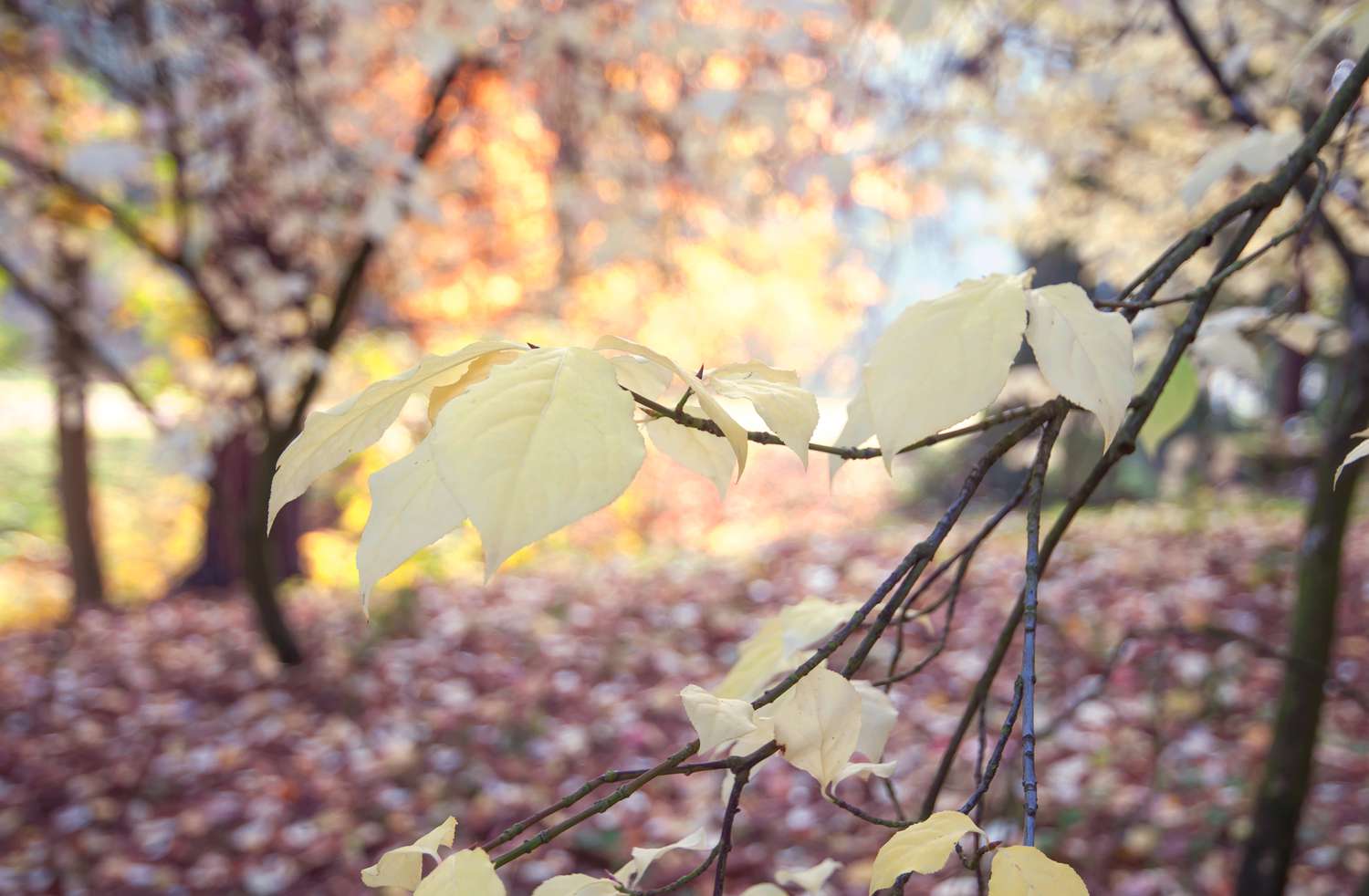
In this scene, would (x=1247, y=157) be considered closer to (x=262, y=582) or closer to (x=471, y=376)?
(x=471, y=376)

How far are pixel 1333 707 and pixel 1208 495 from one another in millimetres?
3795

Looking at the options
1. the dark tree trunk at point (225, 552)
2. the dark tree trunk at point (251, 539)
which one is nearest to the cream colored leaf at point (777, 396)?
the dark tree trunk at point (251, 539)

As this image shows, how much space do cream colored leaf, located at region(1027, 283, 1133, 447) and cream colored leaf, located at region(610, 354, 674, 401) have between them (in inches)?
6.8

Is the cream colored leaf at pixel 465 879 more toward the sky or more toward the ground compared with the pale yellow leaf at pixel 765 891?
more toward the sky

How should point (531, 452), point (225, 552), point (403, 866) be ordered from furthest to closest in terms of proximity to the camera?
1. point (225, 552)
2. point (403, 866)
3. point (531, 452)

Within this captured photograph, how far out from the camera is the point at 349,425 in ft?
1.41

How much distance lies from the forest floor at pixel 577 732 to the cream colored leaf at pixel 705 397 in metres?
0.97

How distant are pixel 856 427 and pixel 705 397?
17 cm

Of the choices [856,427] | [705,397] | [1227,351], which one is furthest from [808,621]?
[1227,351]

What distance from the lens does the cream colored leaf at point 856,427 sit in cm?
53

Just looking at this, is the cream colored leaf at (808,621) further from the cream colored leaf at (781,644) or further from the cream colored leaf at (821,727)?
the cream colored leaf at (821,727)

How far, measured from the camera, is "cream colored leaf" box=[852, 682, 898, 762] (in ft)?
1.75

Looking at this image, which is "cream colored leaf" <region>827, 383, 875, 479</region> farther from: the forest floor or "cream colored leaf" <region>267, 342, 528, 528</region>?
the forest floor

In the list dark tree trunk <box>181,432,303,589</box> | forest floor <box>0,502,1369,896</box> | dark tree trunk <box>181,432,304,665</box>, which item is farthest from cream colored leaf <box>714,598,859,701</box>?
dark tree trunk <box>181,432,303,589</box>
